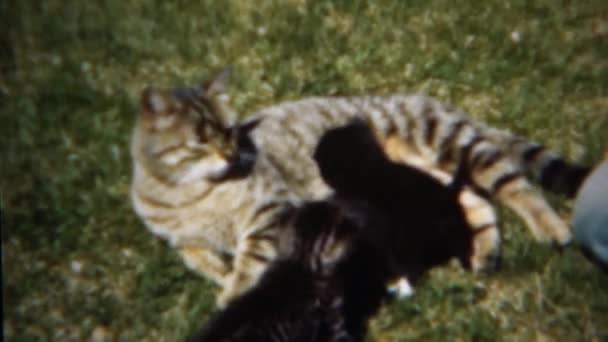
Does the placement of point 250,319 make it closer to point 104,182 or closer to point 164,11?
point 104,182

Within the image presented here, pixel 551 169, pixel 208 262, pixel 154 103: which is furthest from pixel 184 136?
pixel 551 169

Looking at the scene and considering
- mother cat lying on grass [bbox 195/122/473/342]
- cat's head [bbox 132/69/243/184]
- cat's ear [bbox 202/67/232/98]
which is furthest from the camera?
cat's ear [bbox 202/67/232/98]

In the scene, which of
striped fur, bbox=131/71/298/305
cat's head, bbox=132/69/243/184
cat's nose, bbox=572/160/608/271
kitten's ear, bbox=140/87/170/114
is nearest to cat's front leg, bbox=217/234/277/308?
striped fur, bbox=131/71/298/305

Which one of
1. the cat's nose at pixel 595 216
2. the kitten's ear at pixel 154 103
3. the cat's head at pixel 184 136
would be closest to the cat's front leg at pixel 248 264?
the cat's head at pixel 184 136

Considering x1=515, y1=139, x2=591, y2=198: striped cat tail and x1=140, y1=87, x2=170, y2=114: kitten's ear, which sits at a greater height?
x1=140, y1=87, x2=170, y2=114: kitten's ear

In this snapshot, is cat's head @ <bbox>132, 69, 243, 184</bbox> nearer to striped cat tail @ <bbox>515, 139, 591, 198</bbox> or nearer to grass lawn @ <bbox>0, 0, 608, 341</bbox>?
grass lawn @ <bbox>0, 0, 608, 341</bbox>

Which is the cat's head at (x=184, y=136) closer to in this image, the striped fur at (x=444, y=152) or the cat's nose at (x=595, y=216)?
the striped fur at (x=444, y=152)

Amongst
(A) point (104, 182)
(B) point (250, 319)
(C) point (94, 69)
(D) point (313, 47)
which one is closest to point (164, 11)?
(C) point (94, 69)
